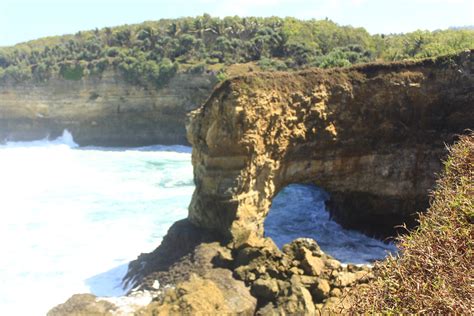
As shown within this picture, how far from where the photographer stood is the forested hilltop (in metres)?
44.2

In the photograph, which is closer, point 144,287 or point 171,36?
point 144,287

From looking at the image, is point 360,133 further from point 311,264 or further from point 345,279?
point 345,279

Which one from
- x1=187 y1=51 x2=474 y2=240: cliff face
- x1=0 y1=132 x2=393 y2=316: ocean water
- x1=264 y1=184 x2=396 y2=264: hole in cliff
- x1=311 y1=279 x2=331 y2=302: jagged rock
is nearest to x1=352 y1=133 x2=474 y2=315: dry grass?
x1=311 y1=279 x2=331 y2=302: jagged rock

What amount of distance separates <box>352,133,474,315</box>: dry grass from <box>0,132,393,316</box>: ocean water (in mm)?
11672

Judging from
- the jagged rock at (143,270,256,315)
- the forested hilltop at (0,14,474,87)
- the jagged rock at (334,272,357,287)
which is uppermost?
the forested hilltop at (0,14,474,87)

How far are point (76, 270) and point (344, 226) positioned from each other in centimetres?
1359

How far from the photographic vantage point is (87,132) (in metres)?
48.1

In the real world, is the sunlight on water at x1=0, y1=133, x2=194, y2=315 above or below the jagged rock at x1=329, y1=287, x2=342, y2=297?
below

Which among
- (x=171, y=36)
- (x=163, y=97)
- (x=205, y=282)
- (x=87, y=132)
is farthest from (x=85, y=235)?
(x=171, y=36)

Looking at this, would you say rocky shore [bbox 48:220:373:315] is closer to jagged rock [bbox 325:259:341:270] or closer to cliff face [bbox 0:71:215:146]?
jagged rock [bbox 325:259:341:270]

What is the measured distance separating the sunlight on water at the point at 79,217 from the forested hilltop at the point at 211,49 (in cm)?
1218

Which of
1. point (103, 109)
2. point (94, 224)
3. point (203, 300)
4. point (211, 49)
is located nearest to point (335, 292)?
point (203, 300)

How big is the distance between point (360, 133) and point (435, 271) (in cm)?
1525

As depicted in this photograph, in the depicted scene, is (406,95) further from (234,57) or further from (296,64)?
(234,57)
